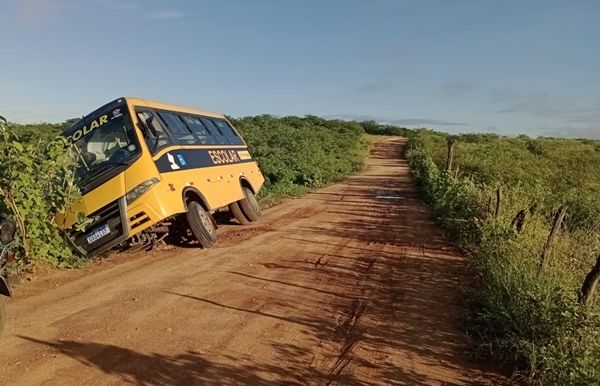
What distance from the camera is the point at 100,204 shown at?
27.6 feet

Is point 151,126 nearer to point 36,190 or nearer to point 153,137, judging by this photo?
point 153,137

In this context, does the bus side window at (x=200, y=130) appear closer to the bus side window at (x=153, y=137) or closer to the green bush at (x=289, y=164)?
the bus side window at (x=153, y=137)

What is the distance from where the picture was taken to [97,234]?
8367 millimetres

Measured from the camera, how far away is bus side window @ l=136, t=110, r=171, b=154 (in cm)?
888

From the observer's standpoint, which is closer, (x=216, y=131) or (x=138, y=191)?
(x=138, y=191)

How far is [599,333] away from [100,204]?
685 centimetres

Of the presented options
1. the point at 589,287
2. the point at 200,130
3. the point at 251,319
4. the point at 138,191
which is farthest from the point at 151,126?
the point at 589,287

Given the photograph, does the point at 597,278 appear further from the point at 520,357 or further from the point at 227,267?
the point at 227,267

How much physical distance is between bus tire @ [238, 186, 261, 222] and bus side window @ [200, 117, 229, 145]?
125 centimetres

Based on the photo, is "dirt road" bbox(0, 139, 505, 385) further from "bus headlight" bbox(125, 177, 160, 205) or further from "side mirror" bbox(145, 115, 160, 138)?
"side mirror" bbox(145, 115, 160, 138)

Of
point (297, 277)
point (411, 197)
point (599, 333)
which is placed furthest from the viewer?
point (411, 197)

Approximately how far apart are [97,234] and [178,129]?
2.72m

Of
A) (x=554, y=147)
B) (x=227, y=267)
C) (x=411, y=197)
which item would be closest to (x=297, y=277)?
(x=227, y=267)

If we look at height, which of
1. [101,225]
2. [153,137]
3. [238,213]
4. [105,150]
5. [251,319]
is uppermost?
[153,137]
